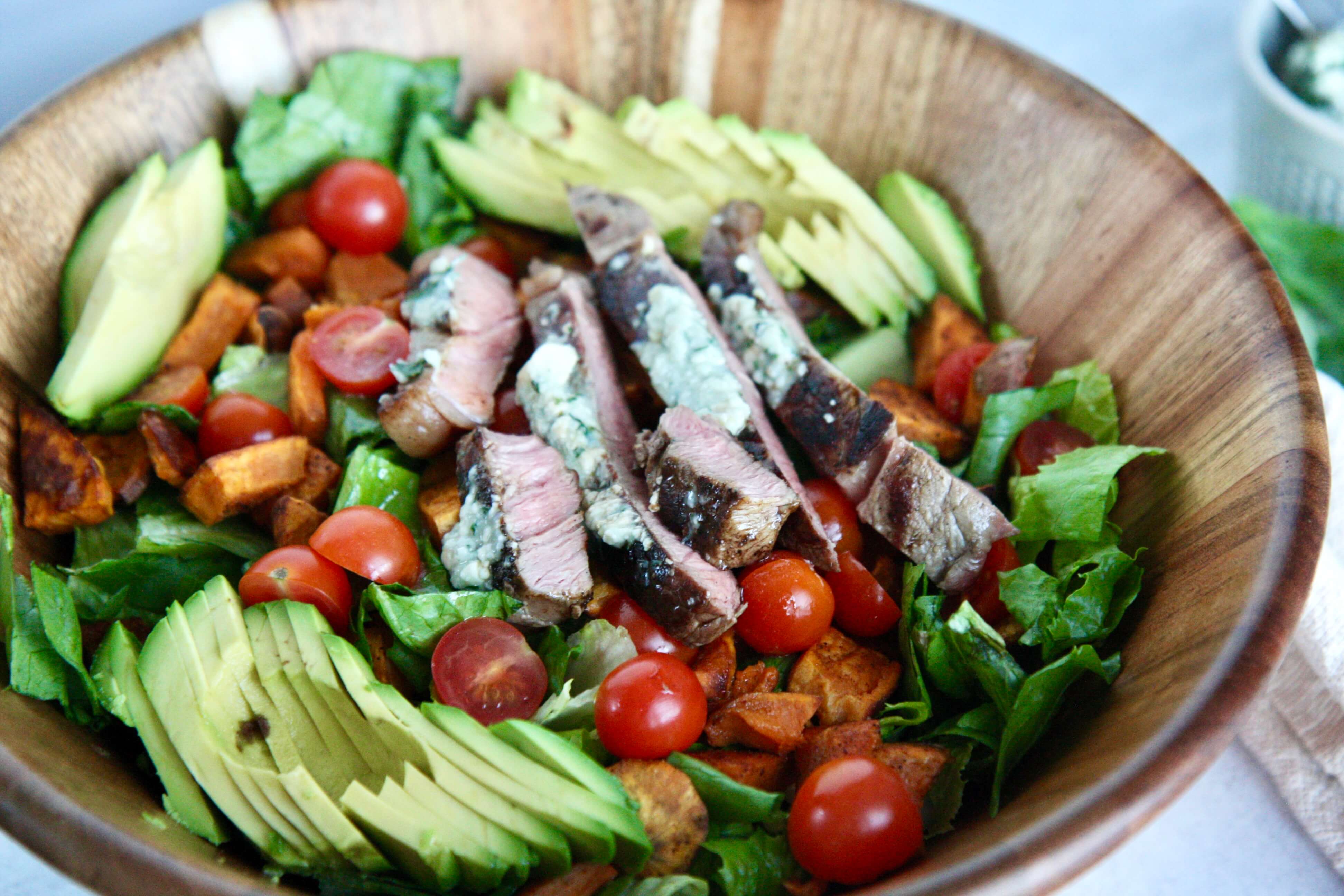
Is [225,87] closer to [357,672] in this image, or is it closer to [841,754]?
[357,672]

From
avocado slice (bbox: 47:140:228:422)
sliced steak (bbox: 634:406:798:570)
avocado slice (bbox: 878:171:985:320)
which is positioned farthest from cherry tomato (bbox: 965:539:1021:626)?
avocado slice (bbox: 47:140:228:422)

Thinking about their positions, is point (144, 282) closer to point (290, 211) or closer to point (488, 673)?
point (290, 211)

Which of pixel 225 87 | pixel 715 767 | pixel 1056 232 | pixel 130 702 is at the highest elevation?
pixel 225 87

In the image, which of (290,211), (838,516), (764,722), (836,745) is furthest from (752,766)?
(290,211)

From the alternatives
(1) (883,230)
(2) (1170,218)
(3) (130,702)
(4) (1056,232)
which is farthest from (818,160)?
(3) (130,702)

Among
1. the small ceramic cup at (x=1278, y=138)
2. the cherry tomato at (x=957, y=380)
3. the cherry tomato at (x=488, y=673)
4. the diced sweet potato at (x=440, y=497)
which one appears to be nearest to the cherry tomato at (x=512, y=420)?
the diced sweet potato at (x=440, y=497)

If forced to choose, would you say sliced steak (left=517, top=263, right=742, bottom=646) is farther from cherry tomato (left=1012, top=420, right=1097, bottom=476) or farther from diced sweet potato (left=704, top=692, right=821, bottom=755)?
cherry tomato (left=1012, top=420, right=1097, bottom=476)
